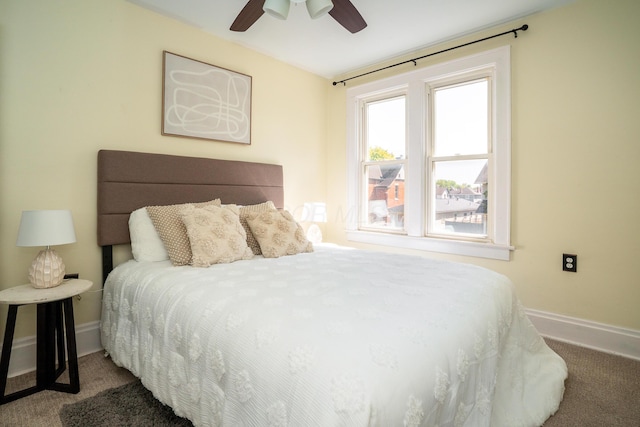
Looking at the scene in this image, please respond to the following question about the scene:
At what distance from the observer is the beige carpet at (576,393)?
162 cm

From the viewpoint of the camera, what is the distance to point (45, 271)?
187cm

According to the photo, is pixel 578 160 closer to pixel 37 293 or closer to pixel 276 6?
pixel 276 6

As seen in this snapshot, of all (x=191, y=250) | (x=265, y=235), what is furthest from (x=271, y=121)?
(x=191, y=250)

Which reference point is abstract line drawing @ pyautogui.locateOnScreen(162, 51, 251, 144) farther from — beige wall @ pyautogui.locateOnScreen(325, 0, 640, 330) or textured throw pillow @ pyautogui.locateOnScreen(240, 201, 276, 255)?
beige wall @ pyautogui.locateOnScreen(325, 0, 640, 330)

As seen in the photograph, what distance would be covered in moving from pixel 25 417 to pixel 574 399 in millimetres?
2913

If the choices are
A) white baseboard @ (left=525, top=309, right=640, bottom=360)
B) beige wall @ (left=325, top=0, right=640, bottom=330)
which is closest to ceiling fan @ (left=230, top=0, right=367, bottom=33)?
beige wall @ (left=325, top=0, right=640, bottom=330)

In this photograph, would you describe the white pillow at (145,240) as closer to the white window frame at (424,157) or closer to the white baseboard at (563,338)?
the white baseboard at (563,338)

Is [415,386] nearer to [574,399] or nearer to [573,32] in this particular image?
[574,399]

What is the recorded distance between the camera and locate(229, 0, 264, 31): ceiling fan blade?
79.0 inches

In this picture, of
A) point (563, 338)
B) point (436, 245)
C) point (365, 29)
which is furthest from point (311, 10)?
point (563, 338)

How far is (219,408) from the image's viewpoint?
→ 1.25m

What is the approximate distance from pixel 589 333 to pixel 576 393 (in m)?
0.86

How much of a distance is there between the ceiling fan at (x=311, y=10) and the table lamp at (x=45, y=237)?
168 cm

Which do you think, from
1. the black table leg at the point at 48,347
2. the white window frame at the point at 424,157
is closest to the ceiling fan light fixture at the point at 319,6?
the white window frame at the point at 424,157
